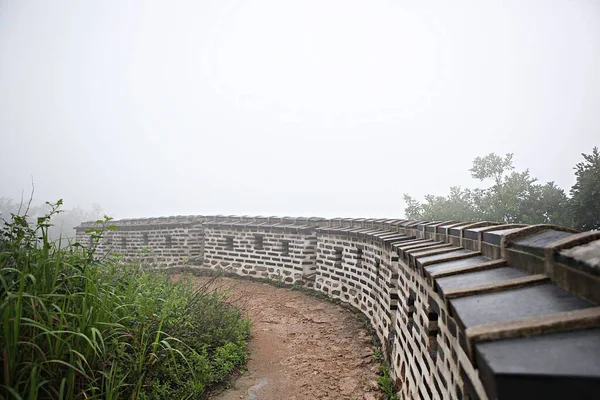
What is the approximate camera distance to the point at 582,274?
943 millimetres

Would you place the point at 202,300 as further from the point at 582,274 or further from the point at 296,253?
the point at 582,274

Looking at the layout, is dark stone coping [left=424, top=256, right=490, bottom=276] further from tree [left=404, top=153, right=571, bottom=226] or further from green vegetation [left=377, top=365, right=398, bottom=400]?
tree [left=404, top=153, right=571, bottom=226]

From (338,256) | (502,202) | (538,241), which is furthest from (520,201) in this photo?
(538,241)

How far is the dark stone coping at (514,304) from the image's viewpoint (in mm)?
926

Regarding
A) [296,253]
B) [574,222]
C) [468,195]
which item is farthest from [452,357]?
[468,195]

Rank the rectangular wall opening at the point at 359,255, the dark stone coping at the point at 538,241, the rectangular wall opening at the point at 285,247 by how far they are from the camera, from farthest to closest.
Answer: the rectangular wall opening at the point at 285,247 < the rectangular wall opening at the point at 359,255 < the dark stone coping at the point at 538,241

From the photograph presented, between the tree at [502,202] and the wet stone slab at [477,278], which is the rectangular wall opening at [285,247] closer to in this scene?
the wet stone slab at [477,278]

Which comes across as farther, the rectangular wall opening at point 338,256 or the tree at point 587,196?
the tree at point 587,196

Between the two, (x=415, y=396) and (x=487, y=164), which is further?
(x=487, y=164)

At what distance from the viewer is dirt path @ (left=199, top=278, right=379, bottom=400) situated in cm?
370

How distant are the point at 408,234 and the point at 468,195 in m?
19.1

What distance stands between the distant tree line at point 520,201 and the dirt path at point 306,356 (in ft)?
45.2

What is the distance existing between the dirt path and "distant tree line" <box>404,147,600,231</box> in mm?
Result: 13783

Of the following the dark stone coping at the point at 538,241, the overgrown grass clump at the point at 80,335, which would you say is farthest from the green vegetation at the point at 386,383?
the dark stone coping at the point at 538,241
